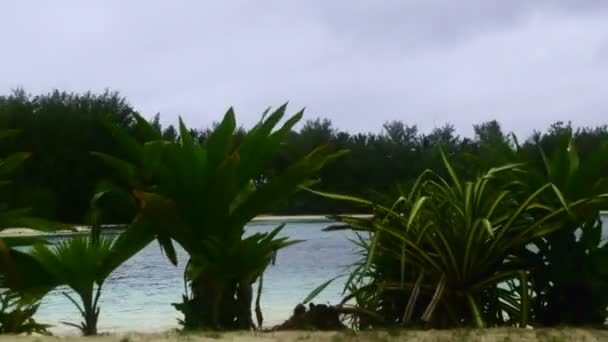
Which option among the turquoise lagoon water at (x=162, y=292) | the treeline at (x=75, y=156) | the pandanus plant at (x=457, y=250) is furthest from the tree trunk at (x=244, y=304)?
the treeline at (x=75, y=156)

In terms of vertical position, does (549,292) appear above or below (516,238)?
below

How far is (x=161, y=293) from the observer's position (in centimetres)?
1369

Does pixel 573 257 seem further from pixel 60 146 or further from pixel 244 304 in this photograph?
pixel 60 146

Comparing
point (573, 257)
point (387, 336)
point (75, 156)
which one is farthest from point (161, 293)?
point (75, 156)

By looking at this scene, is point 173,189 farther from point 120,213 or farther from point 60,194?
point 60,194

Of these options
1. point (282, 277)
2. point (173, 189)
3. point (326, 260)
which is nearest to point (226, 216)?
point (173, 189)

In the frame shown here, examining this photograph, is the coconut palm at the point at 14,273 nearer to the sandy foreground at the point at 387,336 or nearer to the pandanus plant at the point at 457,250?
the sandy foreground at the point at 387,336

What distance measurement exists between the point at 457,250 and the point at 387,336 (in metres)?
1.23

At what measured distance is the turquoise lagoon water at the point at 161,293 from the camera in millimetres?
10484

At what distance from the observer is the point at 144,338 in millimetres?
4699

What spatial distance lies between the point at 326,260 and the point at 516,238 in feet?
44.8

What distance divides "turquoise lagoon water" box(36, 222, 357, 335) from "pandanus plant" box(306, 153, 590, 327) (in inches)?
37.5

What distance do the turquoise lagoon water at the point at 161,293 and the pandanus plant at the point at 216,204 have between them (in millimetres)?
979

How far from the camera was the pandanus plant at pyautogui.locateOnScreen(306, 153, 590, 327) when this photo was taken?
5668 millimetres
